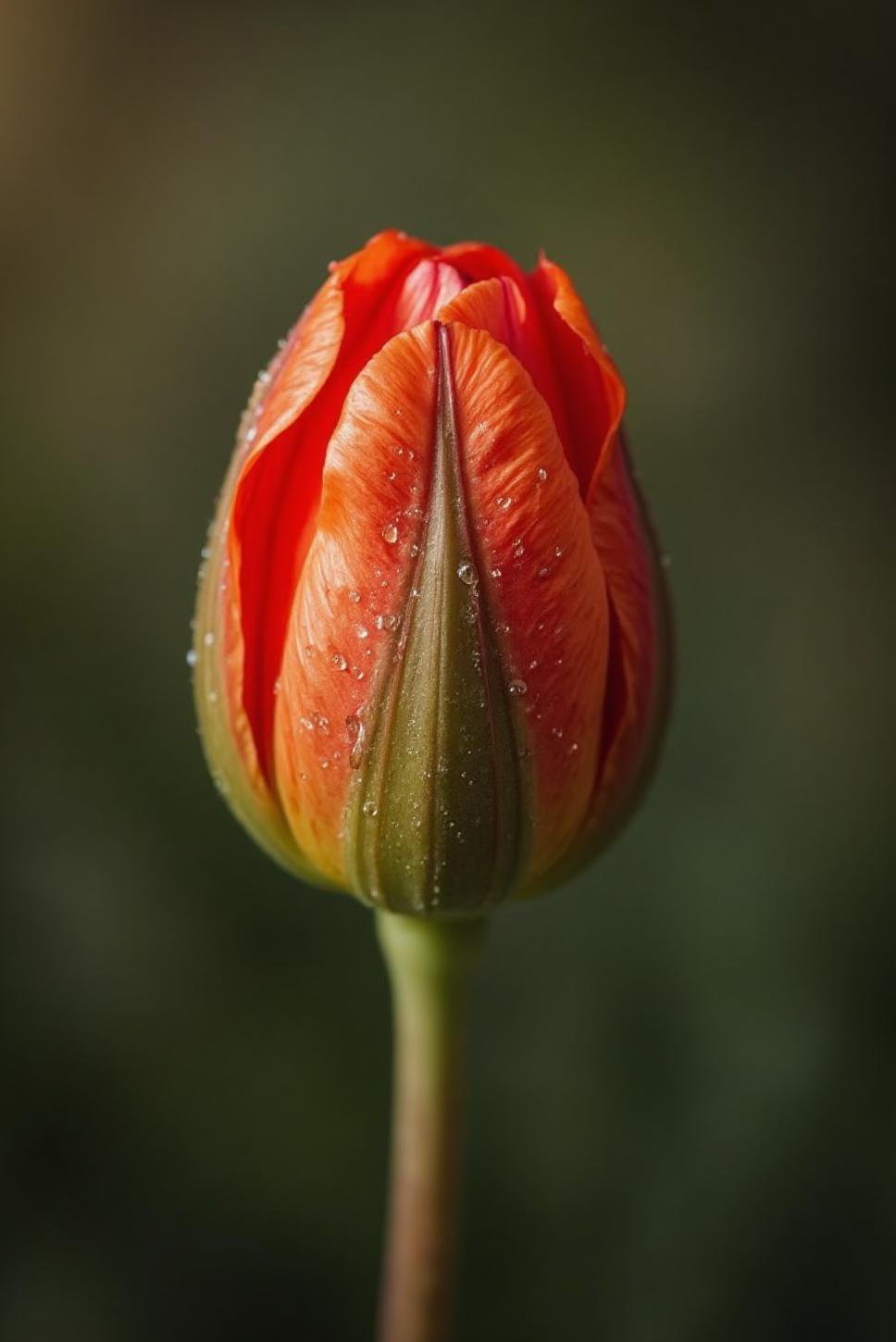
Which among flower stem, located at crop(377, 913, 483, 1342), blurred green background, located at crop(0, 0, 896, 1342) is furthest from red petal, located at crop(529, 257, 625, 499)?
blurred green background, located at crop(0, 0, 896, 1342)

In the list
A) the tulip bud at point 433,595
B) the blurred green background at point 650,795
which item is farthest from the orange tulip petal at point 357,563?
the blurred green background at point 650,795

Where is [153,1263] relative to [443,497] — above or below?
below

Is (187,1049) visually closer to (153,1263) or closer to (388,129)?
(153,1263)

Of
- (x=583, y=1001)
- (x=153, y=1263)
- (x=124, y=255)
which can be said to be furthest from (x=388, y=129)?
(x=153, y=1263)

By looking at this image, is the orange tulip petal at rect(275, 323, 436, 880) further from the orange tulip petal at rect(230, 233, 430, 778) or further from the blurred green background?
the blurred green background

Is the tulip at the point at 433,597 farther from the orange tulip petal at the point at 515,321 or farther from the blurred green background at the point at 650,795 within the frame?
the blurred green background at the point at 650,795

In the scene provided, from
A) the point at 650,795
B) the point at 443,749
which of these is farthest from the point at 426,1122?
the point at 650,795
